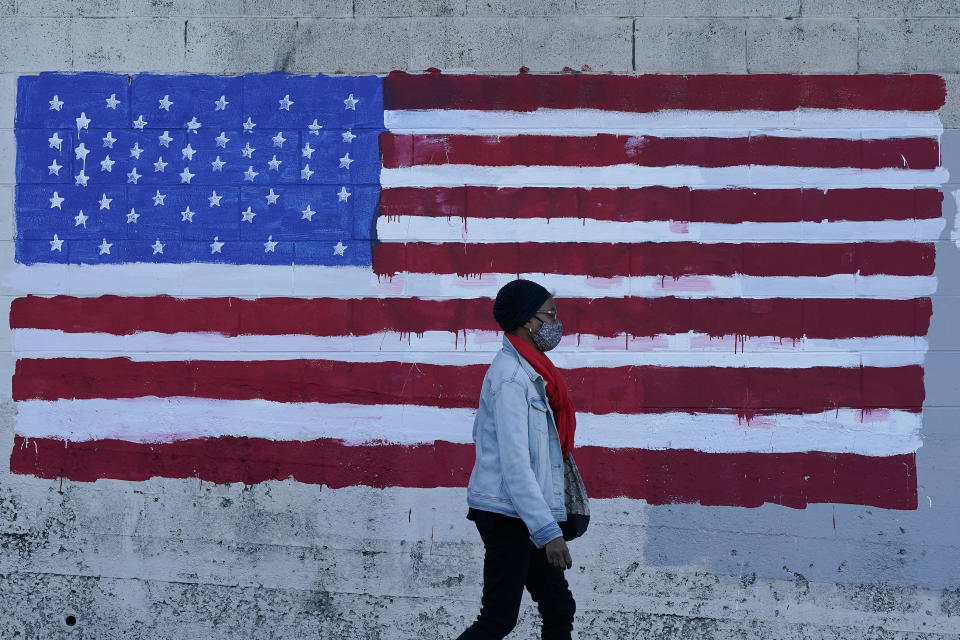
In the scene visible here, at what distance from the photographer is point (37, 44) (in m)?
4.95

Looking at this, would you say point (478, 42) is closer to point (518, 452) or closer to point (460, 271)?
point (460, 271)

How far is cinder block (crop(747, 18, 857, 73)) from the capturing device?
4.79 m

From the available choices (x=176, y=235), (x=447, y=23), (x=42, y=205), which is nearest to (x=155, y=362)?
(x=176, y=235)

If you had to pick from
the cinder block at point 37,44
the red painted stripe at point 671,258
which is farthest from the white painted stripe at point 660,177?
the cinder block at point 37,44

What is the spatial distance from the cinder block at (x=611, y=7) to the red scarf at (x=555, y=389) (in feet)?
6.38

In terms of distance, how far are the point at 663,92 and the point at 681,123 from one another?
167 mm

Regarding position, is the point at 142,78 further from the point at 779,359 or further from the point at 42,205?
the point at 779,359

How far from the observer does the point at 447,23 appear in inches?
191

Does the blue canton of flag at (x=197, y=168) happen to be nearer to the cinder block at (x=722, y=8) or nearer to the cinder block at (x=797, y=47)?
the cinder block at (x=722, y=8)

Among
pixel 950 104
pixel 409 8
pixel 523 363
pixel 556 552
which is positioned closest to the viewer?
pixel 556 552

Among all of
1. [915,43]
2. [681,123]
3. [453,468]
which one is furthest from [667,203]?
[453,468]

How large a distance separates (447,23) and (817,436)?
8.41 feet

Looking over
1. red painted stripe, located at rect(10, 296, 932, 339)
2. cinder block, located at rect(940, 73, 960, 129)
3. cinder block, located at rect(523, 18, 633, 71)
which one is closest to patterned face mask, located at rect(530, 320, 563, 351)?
red painted stripe, located at rect(10, 296, 932, 339)

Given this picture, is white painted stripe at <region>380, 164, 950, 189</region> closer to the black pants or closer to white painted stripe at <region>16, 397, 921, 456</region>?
white painted stripe at <region>16, 397, 921, 456</region>
